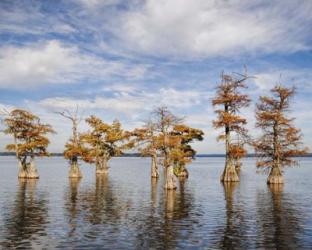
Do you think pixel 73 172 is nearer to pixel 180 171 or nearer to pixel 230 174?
pixel 180 171

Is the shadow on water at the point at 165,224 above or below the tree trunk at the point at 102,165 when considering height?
below

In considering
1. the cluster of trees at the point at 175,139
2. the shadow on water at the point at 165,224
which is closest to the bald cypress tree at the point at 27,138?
the cluster of trees at the point at 175,139

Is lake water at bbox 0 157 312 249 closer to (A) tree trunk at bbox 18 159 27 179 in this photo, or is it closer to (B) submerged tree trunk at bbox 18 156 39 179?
(B) submerged tree trunk at bbox 18 156 39 179

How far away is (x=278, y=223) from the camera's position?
93.3ft

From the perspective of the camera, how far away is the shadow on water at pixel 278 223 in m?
22.4

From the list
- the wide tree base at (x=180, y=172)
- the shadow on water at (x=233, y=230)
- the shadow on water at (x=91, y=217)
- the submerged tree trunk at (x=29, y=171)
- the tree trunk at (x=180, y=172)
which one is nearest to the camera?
the shadow on water at (x=233, y=230)

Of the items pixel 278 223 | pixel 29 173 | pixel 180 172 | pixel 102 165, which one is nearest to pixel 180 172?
pixel 180 172

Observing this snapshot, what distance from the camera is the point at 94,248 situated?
2089 cm

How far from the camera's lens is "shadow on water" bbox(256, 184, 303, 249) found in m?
22.4

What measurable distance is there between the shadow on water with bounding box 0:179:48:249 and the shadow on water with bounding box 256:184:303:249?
1283 cm

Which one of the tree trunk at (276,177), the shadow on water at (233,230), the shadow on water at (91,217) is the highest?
the tree trunk at (276,177)

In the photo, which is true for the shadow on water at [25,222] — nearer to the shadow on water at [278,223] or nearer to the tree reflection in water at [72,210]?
the tree reflection in water at [72,210]

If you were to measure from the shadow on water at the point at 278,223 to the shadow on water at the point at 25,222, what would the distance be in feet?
42.1

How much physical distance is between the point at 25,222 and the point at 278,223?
1775 centimetres
